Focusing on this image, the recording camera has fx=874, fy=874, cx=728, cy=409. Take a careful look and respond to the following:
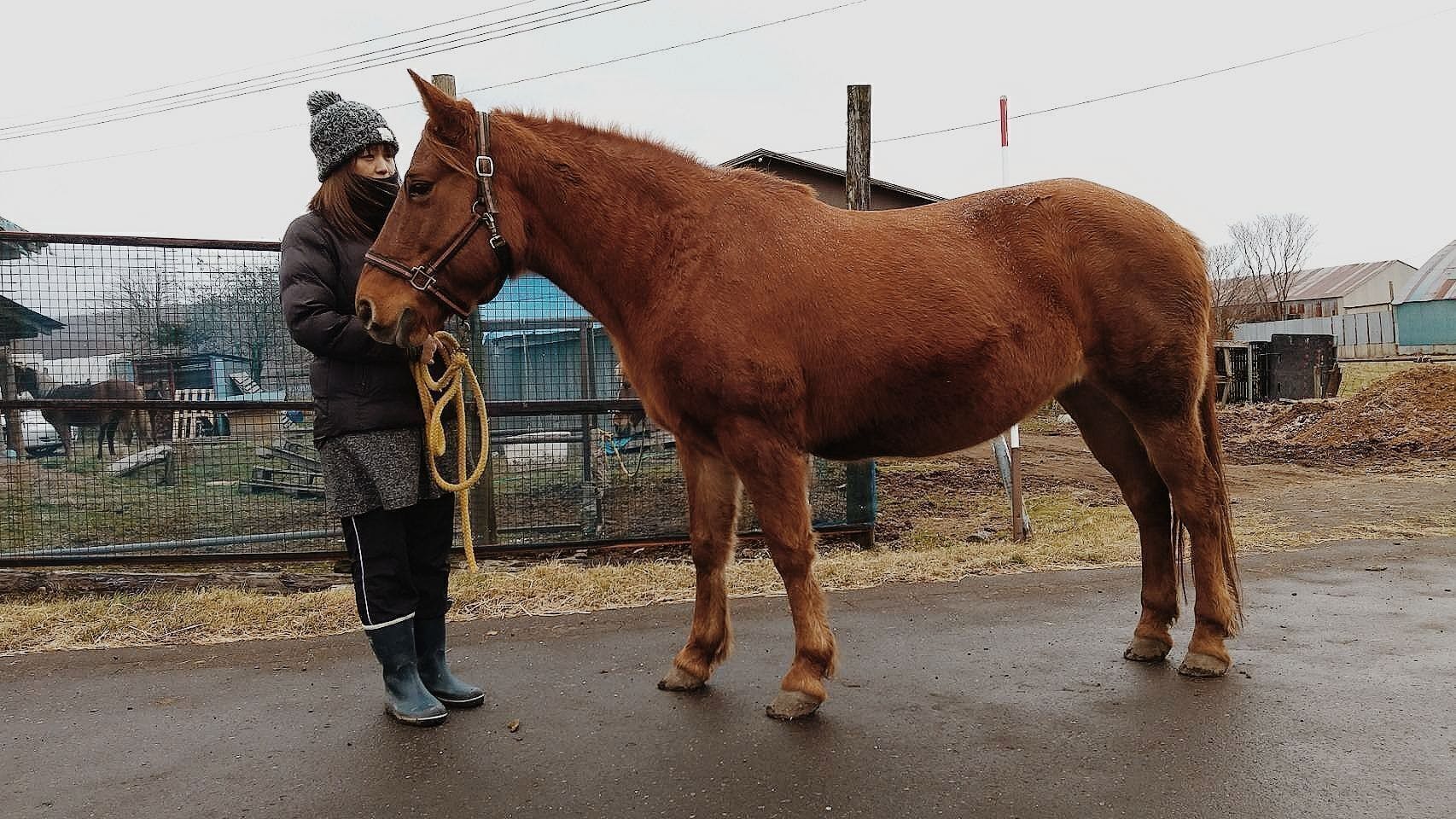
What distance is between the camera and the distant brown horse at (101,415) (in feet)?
17.9

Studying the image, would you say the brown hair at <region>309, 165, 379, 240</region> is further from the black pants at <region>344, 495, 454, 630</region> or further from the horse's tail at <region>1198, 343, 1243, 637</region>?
the horse's tail at <region>1198, 343, 1243, 637</region>

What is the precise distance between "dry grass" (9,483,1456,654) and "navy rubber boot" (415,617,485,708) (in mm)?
1187

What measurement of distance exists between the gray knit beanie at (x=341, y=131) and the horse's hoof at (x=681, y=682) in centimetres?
236

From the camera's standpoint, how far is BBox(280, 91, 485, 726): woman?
3180mm

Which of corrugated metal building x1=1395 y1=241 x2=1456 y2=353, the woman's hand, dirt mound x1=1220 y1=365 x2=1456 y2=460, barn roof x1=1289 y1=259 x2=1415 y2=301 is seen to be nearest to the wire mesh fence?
the woman's hand

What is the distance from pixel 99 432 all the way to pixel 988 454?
10155 mm

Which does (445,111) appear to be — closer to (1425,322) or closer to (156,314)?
(156,314)

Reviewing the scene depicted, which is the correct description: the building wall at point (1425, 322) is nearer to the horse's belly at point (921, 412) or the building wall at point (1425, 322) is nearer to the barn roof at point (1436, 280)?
the barn roof at point (1436, 280)

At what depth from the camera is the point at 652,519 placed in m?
6.20

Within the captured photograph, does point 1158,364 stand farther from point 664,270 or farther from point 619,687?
point 619,687

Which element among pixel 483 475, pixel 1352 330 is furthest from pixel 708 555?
pixel 1352 330

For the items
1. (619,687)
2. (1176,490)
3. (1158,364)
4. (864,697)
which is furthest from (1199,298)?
(619,687)

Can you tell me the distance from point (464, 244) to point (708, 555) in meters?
1.59

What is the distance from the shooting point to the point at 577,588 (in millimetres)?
5066
